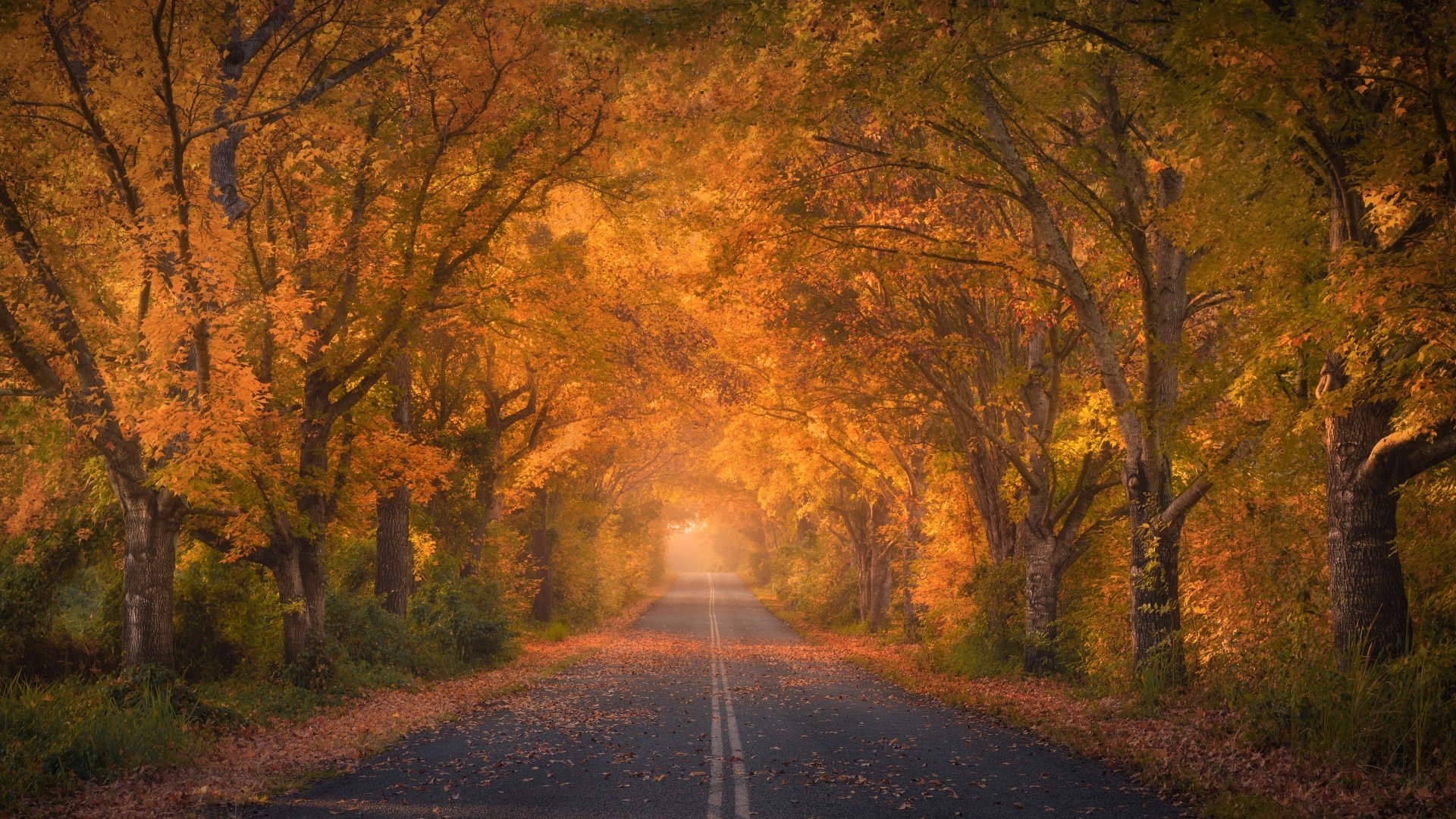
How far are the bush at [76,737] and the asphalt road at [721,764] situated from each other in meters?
2.19

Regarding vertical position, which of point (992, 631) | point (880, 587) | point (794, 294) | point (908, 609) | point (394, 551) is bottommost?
point (908, 609)

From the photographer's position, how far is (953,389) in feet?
64.6

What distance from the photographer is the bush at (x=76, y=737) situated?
8.42 meters

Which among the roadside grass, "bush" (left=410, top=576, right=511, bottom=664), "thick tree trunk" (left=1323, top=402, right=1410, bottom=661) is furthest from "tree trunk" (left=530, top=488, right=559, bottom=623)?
"thick tree trunk" (left=1323, top=402, right=1410, bottom=661)

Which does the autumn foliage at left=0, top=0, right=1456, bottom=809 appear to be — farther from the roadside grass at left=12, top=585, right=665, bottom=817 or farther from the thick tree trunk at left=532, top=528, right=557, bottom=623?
the thick tree trunk at left=532, top=528, right=557, bottom=623

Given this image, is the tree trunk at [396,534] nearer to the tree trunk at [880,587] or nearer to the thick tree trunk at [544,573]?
the thick tree trunk at [544,573]

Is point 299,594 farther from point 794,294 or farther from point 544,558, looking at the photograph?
point 544,558

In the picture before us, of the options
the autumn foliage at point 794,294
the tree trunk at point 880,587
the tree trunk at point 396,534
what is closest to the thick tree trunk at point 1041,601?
the autumn foliage at point 794,294

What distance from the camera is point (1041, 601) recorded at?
721 inches

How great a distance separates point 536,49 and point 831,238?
515 cm

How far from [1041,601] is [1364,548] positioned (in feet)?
30.2

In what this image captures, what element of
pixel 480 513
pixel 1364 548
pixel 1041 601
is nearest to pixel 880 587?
pixel 480 513

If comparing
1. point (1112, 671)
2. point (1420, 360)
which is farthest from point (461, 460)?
point (1420, 360)

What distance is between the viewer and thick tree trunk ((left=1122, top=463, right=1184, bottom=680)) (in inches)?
516
